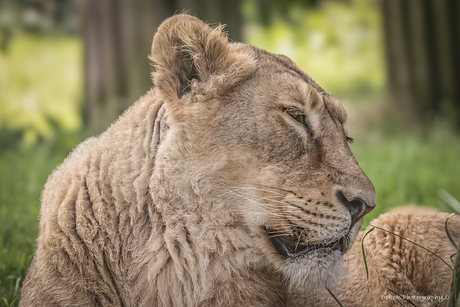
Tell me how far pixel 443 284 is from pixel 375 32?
617 inches

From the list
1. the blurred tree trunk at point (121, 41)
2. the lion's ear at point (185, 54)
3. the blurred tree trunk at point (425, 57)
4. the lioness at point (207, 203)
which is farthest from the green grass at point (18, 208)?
the blurred tree trunk at point (425, 57)

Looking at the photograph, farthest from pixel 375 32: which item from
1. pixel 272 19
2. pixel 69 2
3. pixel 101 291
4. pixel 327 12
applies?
pixel 101 291

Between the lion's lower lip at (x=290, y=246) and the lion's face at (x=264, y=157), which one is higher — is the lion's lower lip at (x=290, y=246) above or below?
below

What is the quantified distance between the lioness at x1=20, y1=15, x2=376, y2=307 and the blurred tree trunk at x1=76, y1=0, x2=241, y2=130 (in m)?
5.40

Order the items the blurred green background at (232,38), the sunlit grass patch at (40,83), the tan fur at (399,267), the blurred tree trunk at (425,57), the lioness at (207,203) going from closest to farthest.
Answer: the lioness at (207,203) < the tan fur at (399,267) < the blurred green background at (232,38) < the sunlit grass patch at (40,83) < the blurred tree trunk at (425,57)

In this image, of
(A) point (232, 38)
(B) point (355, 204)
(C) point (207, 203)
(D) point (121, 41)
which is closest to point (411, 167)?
(A) point (232, 38)

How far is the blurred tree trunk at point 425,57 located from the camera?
1066cm

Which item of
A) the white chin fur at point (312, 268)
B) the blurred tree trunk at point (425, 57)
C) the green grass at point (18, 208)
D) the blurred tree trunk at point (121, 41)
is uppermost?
the blurred tree trunk at point (425, 57)

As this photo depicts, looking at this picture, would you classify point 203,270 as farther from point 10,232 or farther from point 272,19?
point 272,19

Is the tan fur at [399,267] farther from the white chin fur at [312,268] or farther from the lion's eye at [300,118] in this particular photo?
the lion's eye at [300,118]

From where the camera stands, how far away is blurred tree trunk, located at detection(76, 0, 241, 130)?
7.94m

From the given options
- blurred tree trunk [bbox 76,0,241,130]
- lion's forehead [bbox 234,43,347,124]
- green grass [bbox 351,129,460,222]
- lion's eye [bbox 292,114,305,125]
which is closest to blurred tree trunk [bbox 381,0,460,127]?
green grass [bbox 351,129,460,222]

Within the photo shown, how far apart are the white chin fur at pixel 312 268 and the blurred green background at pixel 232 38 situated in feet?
Result: 6.04

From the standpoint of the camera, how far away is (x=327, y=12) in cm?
1573
